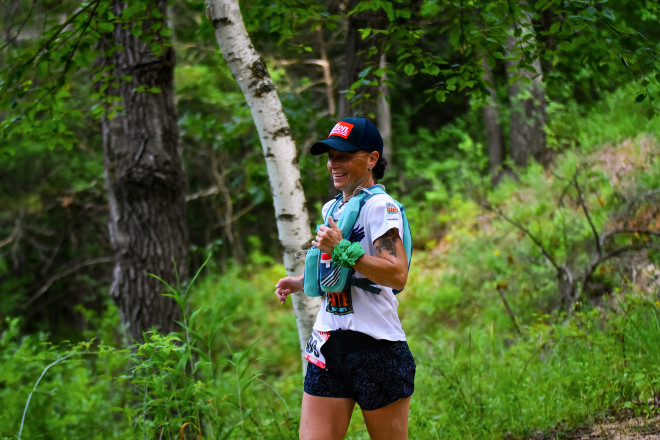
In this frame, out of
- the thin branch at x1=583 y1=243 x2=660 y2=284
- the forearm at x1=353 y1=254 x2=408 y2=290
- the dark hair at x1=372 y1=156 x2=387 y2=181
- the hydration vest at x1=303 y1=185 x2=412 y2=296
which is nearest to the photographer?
the forearm at x1=353 y1=254 x2=408 y2=290

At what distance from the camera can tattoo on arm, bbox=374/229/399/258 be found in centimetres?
233

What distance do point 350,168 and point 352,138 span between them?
140mm

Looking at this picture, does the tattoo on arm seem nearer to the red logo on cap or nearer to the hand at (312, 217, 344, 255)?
the hand at (312, 217, 344, 255)

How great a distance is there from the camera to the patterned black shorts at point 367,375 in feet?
7.99

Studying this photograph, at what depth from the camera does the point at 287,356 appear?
33.7ft

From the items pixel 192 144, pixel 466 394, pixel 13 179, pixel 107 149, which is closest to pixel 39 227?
pixel 13 179

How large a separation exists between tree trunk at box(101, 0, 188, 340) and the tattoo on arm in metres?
3.80

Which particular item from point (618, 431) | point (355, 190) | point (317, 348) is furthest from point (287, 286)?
point (618, 431)

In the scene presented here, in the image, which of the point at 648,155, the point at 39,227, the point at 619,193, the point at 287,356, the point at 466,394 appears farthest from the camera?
the point at 39,227

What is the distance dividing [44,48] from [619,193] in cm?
605

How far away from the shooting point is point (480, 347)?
5312 mm

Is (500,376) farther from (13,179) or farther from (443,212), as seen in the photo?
(13,179)

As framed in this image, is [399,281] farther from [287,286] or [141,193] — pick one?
[141,193]

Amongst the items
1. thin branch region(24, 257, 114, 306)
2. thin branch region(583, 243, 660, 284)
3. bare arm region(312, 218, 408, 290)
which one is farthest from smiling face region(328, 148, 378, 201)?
thin branch region(24, 257, 114, 306)
